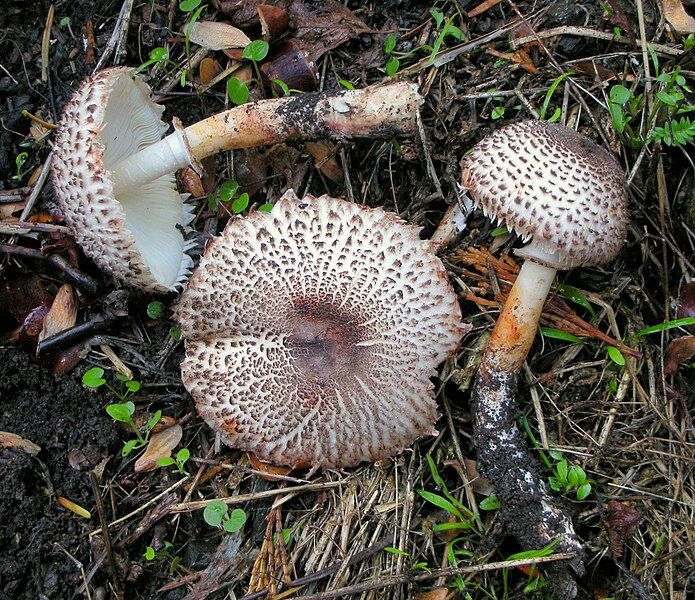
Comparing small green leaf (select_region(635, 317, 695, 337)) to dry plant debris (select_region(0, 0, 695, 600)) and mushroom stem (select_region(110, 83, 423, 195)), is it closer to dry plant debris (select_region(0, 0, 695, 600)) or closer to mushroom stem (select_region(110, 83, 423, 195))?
dry plant debris (select_region(0, 0, 695, 600))

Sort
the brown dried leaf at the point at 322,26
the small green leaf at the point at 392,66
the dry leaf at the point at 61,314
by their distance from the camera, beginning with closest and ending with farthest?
the dry leaf at the point at 61,314, the small green leaf at the point at 392,66, the brown dried leaf at the point at 322,26

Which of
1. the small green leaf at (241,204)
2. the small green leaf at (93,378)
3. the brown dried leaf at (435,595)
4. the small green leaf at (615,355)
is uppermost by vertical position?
the small green leaf at (241,204)

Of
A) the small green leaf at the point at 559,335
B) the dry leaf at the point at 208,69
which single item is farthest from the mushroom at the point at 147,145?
the small green leaf at the point at 559,335

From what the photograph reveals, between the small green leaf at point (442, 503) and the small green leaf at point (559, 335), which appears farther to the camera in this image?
the small green leaf at point (559, 335)

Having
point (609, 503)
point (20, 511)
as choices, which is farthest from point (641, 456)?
point (20, 511)

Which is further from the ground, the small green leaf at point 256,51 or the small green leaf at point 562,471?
the small green leaf at point 256,51

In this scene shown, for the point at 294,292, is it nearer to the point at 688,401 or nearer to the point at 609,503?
the point at 609,503

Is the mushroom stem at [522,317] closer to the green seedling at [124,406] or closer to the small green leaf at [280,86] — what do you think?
the small green leaf at [280,86]

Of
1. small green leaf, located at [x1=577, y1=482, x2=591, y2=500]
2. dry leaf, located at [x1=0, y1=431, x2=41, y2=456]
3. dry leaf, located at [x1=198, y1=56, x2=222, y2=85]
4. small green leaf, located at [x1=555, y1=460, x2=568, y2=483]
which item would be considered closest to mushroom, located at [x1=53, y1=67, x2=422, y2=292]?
dry leaf, located at [x1=198, y1=56, x2=222, y2=85]
